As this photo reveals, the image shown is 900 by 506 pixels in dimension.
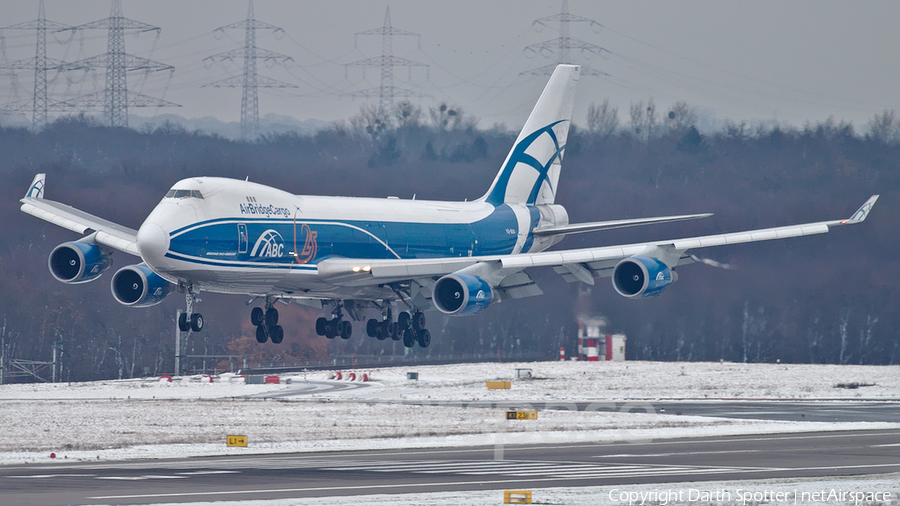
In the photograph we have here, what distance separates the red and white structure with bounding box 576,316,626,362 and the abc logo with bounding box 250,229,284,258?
32.4 metres

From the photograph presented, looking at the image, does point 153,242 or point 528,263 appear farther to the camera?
point 528,263

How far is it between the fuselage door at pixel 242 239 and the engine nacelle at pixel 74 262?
816 cm

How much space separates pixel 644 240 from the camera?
7812 centimetres

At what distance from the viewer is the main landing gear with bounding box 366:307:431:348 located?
48.8 meters

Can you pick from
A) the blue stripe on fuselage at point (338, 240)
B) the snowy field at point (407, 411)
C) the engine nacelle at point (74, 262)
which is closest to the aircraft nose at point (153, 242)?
the blue stripe on fuselage at point (338, 240)

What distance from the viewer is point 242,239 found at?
41031mm

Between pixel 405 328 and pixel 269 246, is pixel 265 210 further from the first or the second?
pixel 405 328

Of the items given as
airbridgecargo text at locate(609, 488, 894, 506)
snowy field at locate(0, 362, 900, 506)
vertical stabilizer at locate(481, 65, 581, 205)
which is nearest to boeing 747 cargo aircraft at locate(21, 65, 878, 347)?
vertical stabilizer at locate(481, 65, 581, 205)

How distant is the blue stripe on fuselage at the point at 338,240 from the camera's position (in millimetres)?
39812

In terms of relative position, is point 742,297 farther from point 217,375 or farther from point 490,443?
point 217,375

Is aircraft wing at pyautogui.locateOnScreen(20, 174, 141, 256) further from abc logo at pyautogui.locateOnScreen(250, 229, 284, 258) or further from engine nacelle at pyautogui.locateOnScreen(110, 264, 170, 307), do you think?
abc logo at pyautogui.locateOnScreen(250, 229, 284, 258)

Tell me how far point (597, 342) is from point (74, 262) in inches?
1706

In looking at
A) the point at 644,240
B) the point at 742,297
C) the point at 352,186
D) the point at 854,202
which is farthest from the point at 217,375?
the point at 854,202

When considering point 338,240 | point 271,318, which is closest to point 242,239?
point 338,240
